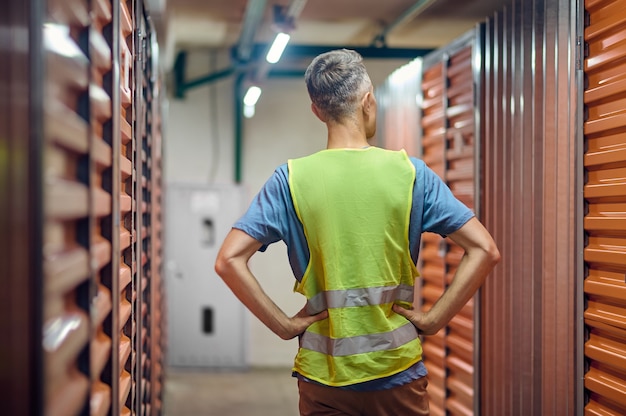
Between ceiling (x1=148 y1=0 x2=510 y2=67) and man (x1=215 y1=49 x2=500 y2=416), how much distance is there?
14.8ft

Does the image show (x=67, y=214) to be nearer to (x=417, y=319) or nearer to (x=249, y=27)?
(x=417, y=319)

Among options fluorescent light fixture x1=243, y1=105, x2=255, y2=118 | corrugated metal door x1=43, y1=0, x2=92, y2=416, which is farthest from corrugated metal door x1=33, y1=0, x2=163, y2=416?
fluorescent light fixture x1=243, y1=105, x2=255, y2=118

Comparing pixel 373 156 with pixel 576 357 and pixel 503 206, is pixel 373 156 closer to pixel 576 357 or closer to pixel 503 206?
pixel 576 357

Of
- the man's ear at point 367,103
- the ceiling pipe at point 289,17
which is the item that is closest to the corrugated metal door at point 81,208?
the man's ear at point 367,103

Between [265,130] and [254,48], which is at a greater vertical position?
[254,48]

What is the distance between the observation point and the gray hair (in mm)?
2811

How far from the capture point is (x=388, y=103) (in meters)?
8.06

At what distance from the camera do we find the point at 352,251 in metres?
2.66

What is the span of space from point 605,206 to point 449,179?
250 centimetres

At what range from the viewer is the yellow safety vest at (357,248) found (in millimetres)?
2660

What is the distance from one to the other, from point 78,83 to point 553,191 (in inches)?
113

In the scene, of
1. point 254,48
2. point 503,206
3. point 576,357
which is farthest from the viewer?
point 254,48

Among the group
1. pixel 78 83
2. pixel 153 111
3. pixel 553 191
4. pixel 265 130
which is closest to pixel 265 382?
pixel 265 130

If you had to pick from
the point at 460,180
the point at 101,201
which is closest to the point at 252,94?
the point at 460,180
